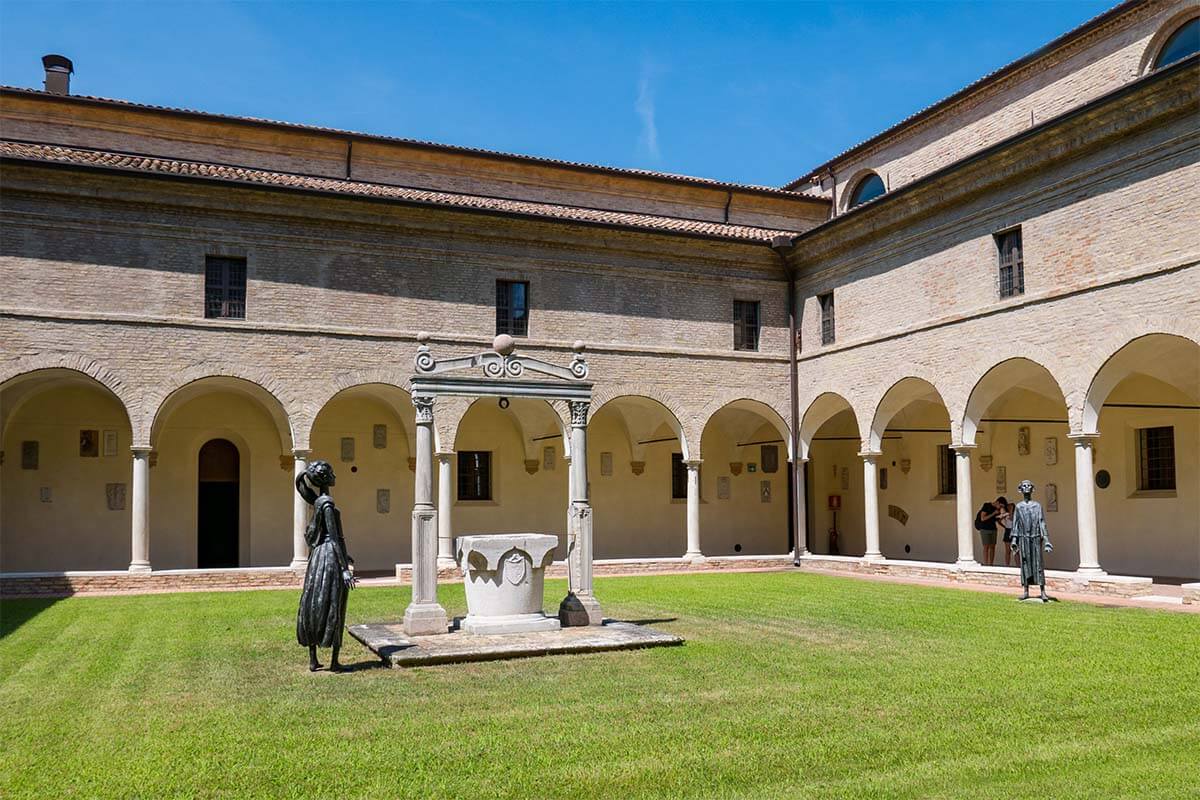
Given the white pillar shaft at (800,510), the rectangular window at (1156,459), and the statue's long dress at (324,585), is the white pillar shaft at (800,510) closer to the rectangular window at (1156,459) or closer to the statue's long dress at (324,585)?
the rectangular window at (1156,459)

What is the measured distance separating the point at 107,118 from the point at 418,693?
17.5 meters

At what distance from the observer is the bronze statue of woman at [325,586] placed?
9.23m

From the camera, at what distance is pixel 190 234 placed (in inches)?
742

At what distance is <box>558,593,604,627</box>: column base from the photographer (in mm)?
11898

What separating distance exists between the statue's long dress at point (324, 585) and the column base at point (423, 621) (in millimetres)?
1763

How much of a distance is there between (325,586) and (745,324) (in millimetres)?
15707

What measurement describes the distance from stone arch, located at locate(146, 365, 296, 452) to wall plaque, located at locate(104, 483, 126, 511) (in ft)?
5.41

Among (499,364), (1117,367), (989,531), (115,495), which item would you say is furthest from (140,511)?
(1117,367)

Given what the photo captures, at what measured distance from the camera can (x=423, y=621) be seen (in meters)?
11.2

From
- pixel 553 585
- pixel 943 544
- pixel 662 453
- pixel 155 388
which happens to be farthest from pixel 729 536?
pixel 155 388

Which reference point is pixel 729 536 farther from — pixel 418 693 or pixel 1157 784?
pixel 1157 784

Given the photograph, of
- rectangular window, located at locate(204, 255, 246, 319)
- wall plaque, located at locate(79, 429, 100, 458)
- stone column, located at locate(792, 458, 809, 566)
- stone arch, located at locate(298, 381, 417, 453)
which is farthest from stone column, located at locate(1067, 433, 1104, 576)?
wall plaque, located at locate(79, 429, 100, 458)

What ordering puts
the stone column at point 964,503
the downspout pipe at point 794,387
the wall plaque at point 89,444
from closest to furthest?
the stone column at point 964,503 < the wall plaque at point 89,444 < the downspout pipe at point 794,387

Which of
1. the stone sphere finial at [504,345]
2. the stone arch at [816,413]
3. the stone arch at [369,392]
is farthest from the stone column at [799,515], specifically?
the stone sphere finial at [504,345]
